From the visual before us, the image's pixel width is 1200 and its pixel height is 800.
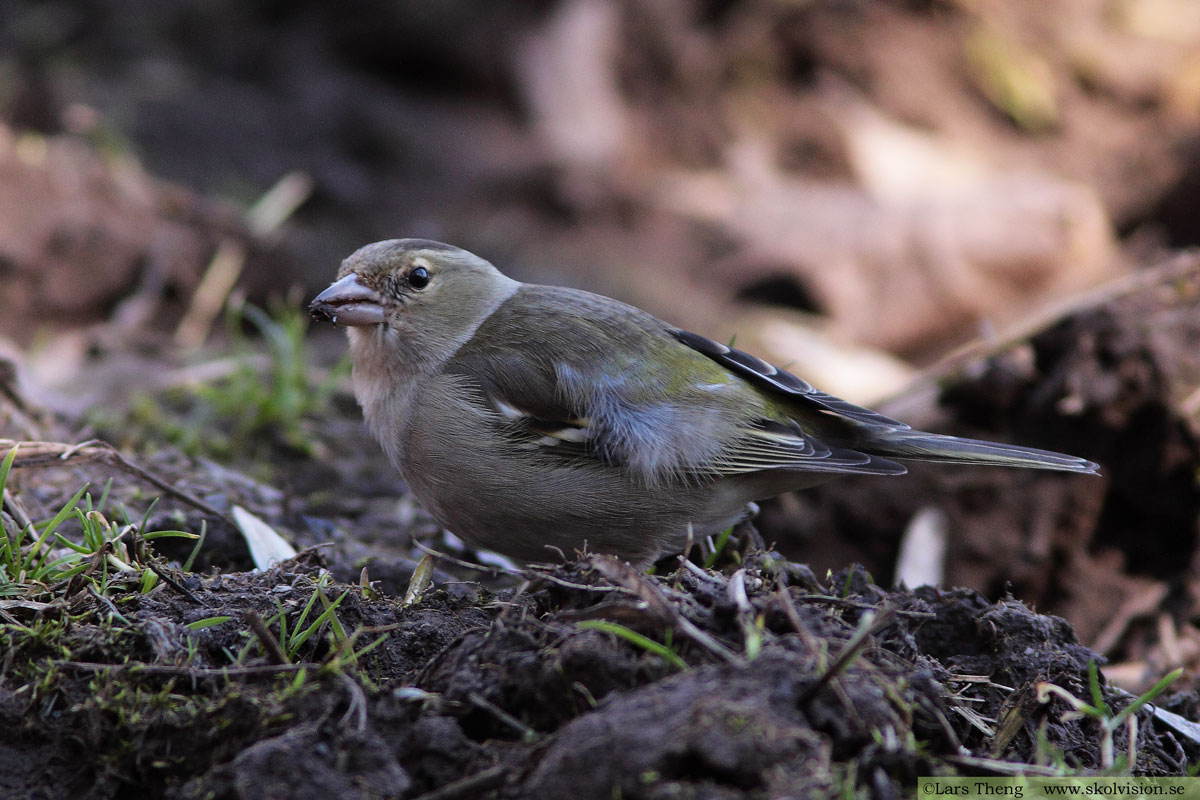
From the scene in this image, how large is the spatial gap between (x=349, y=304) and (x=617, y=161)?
5696 millimetres

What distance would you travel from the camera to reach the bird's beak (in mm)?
4223

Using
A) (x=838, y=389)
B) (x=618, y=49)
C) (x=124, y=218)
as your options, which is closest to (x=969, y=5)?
(x=618, y=49)

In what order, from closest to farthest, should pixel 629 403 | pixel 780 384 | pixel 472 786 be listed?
pixel 472 786, pixel 629 403, pixel 780 384

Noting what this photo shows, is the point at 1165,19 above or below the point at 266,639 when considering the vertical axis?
above

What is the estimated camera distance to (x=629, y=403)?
3.94 meters

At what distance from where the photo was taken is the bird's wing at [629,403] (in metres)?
3.89

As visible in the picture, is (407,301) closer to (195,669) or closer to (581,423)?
(581,423)

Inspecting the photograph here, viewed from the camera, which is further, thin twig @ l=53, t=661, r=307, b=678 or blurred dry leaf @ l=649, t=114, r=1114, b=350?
blurred dry leaf @ l=649, t=114, r=1114, b=350

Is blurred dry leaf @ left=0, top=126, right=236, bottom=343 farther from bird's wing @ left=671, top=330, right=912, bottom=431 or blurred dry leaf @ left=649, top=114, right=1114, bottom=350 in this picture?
bird's wing @ left=671, top=330, right=912, bottom=431

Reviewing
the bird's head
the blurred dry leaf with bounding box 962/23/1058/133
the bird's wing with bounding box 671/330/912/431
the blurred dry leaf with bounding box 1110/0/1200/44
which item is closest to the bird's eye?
the bird's head

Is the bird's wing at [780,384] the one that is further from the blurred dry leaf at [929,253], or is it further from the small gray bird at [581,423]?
the blurred dry leaf at [929,253]

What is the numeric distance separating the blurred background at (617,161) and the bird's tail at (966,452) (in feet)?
8.41

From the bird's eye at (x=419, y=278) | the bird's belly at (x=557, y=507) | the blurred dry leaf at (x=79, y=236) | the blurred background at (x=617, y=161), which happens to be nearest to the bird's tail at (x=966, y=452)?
the bird's belly at (x=557, y=507)

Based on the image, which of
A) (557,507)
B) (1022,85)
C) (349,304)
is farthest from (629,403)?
(1022,85)
